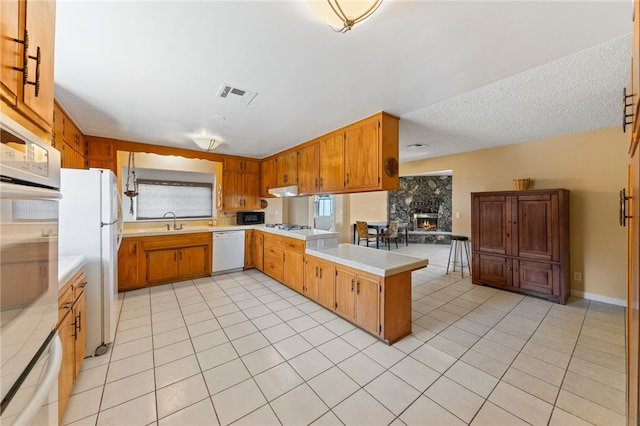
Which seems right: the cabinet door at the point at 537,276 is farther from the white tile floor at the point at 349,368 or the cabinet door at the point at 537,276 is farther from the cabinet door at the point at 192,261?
the cabinet door at the point at 192,261

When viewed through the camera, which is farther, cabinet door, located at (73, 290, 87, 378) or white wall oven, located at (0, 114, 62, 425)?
cabinet door, located at (73, 290, 87, 378)

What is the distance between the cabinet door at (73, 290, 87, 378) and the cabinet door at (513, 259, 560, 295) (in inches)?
204

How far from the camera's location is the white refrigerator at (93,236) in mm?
2043

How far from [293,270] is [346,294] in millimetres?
1229

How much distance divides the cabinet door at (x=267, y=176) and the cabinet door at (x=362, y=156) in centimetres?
211

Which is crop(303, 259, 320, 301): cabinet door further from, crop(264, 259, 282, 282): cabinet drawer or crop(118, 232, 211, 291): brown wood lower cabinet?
crop(118, 232, 211, 291): brown wood lower cabinet

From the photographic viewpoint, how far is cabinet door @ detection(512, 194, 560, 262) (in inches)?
131

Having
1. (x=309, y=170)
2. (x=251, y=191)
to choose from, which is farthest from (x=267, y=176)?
(x=309, y=170)

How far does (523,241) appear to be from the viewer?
3.60 metres

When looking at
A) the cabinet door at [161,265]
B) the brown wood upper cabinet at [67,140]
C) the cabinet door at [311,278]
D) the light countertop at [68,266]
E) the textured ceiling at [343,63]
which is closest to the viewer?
the textured ceiling at [343,63]

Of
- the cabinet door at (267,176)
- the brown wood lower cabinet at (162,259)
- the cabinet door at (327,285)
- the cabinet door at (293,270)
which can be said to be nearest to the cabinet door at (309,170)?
the cabinet door at (267,176)

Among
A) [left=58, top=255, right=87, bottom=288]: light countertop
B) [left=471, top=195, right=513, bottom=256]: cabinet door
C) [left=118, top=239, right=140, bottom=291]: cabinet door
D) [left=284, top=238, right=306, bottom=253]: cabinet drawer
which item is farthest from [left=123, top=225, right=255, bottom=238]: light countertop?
[left=471, top=195, right=513, bottom=256]: cabinet door

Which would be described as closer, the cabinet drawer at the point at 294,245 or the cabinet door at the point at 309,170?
the cabinet drawer at the point at 294,245

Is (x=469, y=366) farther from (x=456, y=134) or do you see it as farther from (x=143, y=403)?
(x=456, y=134)
